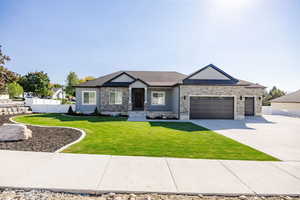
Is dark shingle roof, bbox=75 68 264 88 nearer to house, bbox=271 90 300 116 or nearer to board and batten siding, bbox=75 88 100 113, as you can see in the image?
board and batten siding, bbox=75 88 100 113

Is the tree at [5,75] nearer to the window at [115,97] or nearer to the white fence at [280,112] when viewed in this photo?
the window at [115,97]

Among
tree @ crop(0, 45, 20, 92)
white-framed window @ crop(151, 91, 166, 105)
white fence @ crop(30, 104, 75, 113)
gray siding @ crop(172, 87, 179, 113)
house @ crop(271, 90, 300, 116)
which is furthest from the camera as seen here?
house @ crop(271, 90, 300, 116)

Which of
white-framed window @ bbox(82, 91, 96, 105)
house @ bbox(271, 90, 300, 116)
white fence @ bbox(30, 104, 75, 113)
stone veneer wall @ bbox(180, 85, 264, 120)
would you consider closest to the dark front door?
white-framed window @ bbox(82, 91, 96, 105)

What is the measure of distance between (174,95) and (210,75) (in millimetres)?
4234

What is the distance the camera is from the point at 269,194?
2.85 m

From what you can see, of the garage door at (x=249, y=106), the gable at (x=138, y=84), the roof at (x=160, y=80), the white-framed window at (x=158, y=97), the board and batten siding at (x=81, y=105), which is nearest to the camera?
the roof at (x=160, y=80)

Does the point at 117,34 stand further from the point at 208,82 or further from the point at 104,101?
the point at 208,82

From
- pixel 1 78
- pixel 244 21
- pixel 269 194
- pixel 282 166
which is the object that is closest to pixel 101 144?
pixel 269 194

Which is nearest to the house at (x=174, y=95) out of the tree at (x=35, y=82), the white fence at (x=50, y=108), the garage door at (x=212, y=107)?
the garage door at (x=212, y=107)

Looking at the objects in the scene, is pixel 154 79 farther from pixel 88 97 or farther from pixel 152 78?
pixel 88 97

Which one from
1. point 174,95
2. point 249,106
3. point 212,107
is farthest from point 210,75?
point 249,106

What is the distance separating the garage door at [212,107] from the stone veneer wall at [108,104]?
7.30 metres

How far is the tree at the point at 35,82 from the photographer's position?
3894cm

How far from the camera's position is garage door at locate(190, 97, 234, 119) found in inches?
558
